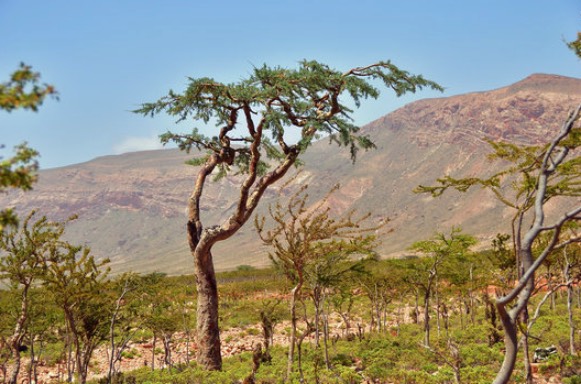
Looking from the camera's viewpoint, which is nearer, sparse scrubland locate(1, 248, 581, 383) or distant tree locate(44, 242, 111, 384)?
distant tree locate(44, 242, 111, 384)

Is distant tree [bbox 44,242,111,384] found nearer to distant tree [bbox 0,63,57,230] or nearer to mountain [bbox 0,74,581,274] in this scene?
distant tree [bbox 0,63,57,230]

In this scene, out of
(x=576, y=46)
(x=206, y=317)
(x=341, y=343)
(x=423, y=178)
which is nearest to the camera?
(x=576, y=46)

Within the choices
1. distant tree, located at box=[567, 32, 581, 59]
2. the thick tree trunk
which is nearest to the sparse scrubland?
the thick tree trunk

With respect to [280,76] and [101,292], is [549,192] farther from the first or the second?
[101,292]

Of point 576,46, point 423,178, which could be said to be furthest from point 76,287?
point 423,178

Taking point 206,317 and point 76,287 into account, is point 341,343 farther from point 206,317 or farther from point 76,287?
point 76,287

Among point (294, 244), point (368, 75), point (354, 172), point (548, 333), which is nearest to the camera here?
point (294, 244)

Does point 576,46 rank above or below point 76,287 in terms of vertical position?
above

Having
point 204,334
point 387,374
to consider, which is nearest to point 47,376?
point 204,334

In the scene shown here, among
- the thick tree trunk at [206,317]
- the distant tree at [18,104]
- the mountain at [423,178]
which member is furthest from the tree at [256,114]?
the mountain at [423,178]

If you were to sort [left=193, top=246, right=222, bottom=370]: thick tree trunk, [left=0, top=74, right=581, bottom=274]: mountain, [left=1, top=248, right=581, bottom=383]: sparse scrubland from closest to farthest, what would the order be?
[left=1, top=248, right=581, bottom=383]: sparse scrubland
[left=193, top=246, right=222, bottom=370]: thick tree trunk
[left=0, top=74, right=581, bottom=274]: mountain

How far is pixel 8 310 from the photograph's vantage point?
20.8 m

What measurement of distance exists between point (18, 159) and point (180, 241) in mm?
186552

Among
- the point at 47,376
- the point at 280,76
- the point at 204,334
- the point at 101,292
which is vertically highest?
the point at 280,76
